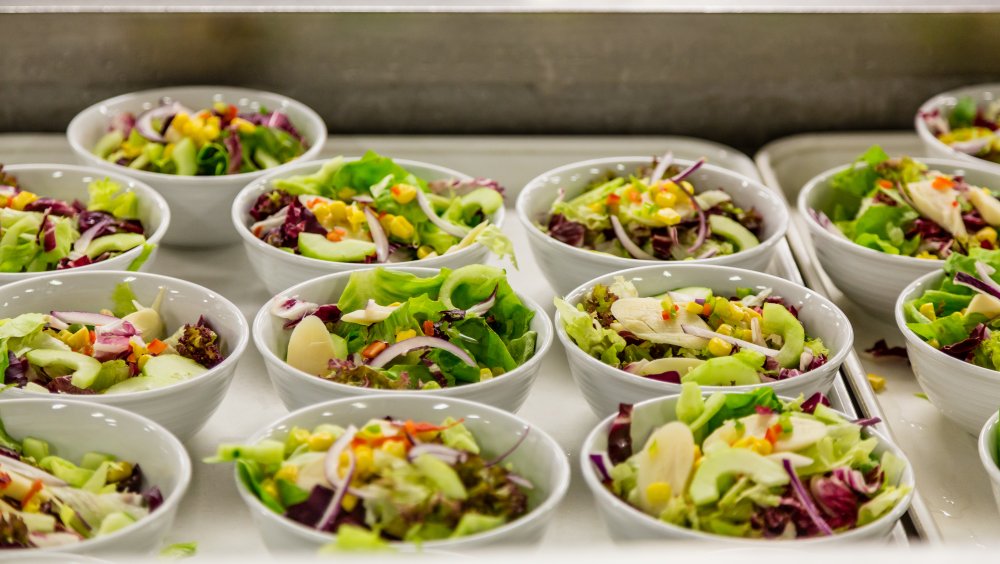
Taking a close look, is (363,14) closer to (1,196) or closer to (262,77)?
(262,77)

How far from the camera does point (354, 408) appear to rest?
5.78 feet

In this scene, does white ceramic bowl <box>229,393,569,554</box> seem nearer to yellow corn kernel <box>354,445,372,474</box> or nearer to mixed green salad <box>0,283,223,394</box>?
yellow corn kernel <box>354,445,372,474</box>

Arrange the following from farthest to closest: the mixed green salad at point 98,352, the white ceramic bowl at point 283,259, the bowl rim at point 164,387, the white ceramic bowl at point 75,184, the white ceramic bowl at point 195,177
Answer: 1. the white ceramic bowl at point 195,177
2. the white ceramic bowl at point 75,184
3. the white ceramic bowl at point 283,259
4. the mixed green salad at point 98,352
5. the bowl rim at point 164,387

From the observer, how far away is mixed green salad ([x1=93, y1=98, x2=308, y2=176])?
8.92 ft

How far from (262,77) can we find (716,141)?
3.95 feet

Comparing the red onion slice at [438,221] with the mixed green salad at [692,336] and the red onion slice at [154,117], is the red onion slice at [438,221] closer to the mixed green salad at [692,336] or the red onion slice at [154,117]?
the mixed green salad at [692,336]

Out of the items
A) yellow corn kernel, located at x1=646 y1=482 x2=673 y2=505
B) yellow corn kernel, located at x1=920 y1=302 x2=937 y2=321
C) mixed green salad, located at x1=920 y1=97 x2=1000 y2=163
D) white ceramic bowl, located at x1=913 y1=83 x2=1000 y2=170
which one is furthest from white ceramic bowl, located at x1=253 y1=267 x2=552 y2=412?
mixed green salad, located at x1=920 y1=97 x2=1000 y2=163

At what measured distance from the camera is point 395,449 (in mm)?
1577

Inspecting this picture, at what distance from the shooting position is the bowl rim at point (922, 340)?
1945 mm

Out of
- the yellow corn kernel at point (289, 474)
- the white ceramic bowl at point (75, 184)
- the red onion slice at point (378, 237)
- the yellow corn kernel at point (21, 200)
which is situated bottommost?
the white ceramic bowl at point (75, 184)

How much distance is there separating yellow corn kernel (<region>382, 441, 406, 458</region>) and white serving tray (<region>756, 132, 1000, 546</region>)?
2.65 feet

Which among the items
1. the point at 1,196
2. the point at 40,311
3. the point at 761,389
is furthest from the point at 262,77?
the point at 761,389

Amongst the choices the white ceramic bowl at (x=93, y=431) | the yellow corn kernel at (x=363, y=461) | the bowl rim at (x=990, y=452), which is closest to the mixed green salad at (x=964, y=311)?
the bowl rim at (x=990, y=452)

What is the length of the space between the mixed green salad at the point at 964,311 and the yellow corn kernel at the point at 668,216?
49 cm
